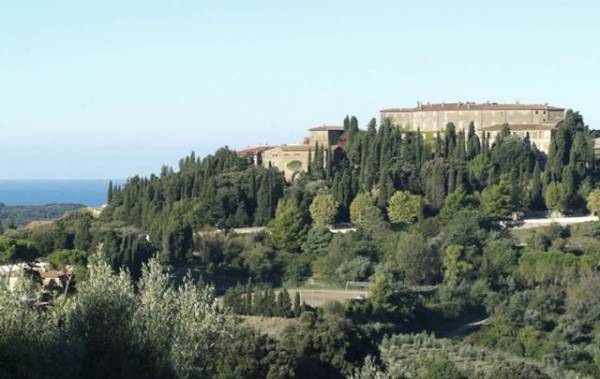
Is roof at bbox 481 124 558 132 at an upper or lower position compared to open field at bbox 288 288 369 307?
upper

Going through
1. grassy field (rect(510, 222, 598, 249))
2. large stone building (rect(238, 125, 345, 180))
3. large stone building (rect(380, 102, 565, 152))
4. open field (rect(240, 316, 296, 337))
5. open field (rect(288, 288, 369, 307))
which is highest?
large stone building (rect(380, 102, 565, 152))

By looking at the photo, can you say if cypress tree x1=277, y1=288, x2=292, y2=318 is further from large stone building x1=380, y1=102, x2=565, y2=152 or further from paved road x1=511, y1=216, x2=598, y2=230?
large stone building x1=380, y1=102, x2=565, y2=152

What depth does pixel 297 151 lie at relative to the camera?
2122 inches

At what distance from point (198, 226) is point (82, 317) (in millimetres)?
30198

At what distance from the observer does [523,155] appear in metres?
49.0

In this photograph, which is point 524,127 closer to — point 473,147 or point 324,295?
point 473,147

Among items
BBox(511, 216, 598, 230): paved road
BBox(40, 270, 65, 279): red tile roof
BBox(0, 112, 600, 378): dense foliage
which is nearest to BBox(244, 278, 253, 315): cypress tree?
BBox(0, 112, 600, 378): dense foliage

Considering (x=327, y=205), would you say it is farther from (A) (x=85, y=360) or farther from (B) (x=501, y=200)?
(A) (x=85, y=360)

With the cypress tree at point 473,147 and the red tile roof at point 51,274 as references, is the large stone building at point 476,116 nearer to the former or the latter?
the cypress tree at point 473,147

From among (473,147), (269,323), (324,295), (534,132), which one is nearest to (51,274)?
(269,323)

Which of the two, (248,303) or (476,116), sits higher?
(476,116)

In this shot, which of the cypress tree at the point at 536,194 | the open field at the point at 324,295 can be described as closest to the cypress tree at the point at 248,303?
the open field at the point at 324,295

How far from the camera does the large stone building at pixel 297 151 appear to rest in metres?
53.4

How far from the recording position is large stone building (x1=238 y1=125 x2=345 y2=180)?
53.4m
